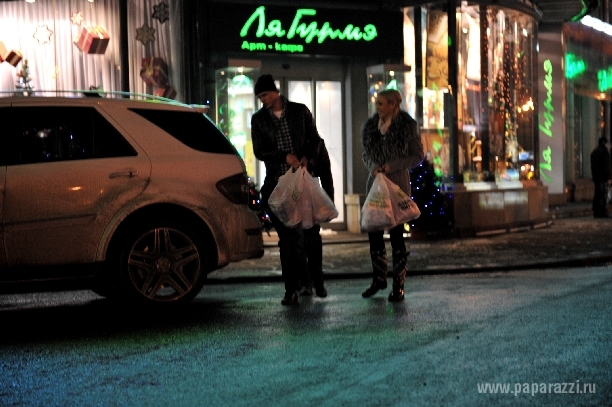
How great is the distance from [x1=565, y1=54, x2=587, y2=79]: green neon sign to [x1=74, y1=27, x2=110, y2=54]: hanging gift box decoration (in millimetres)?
15927

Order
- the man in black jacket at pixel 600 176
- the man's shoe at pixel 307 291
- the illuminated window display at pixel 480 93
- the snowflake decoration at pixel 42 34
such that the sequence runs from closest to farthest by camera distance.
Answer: the man's shoe at pixel 307 291 < the snowflake decoration at pixel 42 34 < the illuminated window display at pixel 480 93 < the man in black jacket at pixel 600 176

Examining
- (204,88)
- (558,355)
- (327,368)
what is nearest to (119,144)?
(327,368)


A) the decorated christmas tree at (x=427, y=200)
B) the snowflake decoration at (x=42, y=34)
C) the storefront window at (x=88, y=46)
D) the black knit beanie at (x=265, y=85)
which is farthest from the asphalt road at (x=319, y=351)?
the decorated christmas tree at (x=427, y=200)

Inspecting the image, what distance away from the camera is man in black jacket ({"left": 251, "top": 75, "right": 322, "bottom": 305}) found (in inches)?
362

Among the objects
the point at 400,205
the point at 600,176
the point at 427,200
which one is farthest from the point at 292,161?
the point at 600,176

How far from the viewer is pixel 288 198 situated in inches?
353

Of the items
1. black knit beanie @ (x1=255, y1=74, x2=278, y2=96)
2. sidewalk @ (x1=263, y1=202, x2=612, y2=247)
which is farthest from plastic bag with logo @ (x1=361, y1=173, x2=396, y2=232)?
sidewalk @ (x1=263, y1=202, x2=612, y2=247)

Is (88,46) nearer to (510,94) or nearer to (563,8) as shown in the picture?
(510,94)

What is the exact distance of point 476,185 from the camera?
60.8 ft

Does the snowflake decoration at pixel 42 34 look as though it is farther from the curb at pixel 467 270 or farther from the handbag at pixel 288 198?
the handbag at pixel 288 198

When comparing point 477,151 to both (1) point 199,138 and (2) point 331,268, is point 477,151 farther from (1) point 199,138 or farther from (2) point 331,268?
(1) point 199,138

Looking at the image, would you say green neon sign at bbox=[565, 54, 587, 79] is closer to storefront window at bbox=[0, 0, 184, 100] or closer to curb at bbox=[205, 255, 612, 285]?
storefront window at bbox=[0, 0, 184, 100]

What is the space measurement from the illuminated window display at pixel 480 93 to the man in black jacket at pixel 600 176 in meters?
3.91

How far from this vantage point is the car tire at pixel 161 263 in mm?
8227
